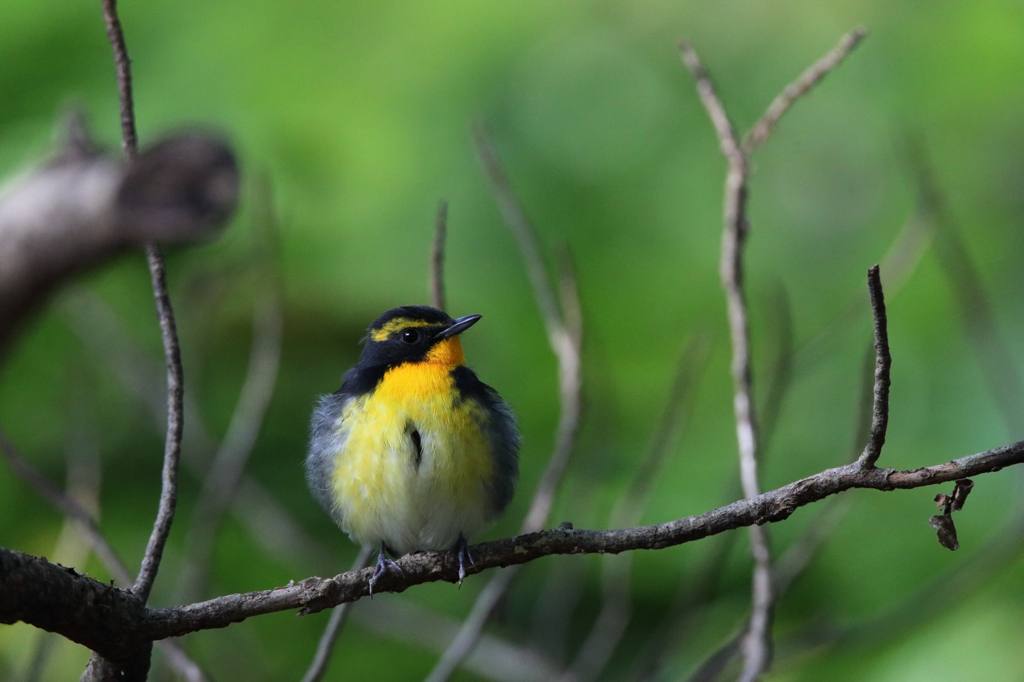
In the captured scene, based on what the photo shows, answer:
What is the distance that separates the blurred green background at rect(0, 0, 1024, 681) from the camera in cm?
531

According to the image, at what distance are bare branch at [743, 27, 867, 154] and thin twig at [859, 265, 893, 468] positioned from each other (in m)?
1.58

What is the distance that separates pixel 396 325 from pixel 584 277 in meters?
3.45

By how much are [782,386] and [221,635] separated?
326cm

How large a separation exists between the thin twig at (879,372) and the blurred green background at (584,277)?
313 cm

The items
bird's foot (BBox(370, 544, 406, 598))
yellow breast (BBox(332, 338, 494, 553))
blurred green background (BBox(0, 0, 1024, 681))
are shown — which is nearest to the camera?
bird's foot (BBox(370, 544, 406, 598))

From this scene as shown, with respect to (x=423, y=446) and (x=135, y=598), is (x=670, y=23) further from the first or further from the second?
(x=135, y=598)

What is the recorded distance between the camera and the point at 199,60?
7.40 m

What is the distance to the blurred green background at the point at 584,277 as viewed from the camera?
17.4 feet

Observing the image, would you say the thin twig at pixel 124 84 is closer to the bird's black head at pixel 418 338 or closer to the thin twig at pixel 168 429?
the thin twig at pixel 168 429

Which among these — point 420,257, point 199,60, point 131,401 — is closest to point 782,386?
point 420,257

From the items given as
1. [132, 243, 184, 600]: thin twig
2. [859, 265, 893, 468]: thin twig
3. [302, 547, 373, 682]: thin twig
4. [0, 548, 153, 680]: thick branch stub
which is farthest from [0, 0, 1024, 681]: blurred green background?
[859, 265, 893, 468]: thin twig

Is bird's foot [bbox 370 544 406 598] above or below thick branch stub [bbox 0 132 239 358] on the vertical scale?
below

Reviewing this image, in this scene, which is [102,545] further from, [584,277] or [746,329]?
[584,277]

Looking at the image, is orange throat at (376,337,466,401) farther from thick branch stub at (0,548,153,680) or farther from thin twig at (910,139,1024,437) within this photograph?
thin twig at (910,139,1024,437)
